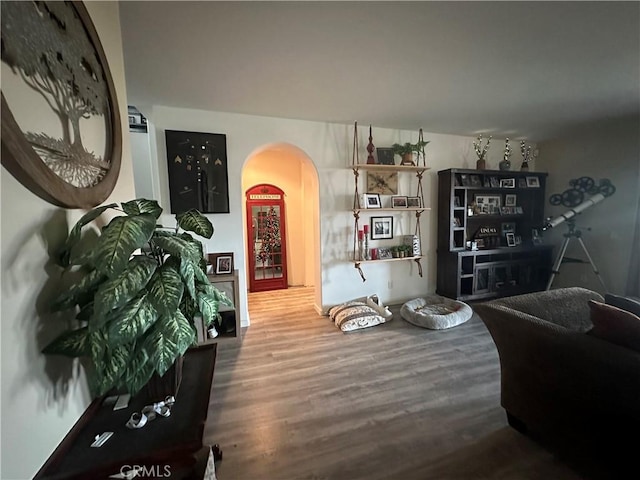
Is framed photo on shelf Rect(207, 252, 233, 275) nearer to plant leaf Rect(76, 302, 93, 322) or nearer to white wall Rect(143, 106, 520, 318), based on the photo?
white wall Rect(143, 106, 520, 318)

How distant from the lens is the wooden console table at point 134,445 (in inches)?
30.4

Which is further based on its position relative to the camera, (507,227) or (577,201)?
(507,227)

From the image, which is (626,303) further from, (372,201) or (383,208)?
(372,201)

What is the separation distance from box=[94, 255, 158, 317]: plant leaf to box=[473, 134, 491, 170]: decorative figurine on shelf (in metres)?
4.55

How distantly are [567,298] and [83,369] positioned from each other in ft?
9.35

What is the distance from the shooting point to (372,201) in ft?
12.3

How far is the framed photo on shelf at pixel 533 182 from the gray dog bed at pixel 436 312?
2355 mm

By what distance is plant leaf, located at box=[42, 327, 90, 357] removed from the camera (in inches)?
30.2

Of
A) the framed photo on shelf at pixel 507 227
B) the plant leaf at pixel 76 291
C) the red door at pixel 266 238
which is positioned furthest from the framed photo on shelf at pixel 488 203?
the plant leaf at pixel 76 291

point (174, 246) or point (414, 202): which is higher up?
point (414, 202)

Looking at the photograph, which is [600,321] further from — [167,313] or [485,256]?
[485,256]

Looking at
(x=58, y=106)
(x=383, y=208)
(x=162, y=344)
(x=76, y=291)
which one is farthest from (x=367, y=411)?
(x=383, y=208)

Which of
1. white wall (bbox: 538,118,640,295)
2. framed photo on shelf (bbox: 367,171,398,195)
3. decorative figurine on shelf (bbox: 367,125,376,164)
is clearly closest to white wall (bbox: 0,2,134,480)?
decorative figurine on shelf (bbox: 367,125,376,164)

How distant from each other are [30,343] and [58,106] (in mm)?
749
